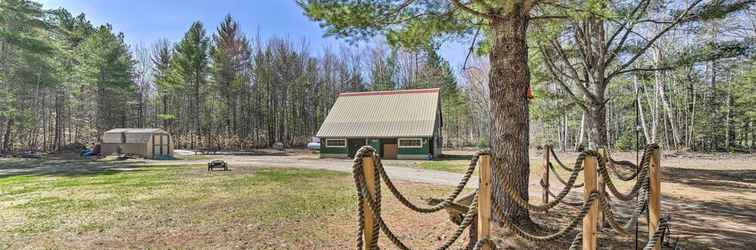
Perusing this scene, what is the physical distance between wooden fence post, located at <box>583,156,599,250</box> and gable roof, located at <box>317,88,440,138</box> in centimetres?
1773

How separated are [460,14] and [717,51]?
929 centimetres

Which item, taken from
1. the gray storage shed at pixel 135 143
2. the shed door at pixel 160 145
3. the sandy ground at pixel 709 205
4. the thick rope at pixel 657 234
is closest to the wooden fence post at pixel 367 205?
the thick rope at pixel 657 234

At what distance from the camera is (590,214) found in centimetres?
301

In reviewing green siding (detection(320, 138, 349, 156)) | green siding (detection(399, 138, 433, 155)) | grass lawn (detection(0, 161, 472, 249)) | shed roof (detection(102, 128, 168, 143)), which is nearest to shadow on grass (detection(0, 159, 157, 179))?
grass lawn (detection(0, 161, 472, 249))

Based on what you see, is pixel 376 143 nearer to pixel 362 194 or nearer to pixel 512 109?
pixel 512 109

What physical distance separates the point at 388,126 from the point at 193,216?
55.1 ft

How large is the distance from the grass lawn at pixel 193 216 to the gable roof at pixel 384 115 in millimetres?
12194

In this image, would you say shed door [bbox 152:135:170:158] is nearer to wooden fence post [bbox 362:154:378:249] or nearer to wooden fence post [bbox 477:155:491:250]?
wooden fence post [bbox 362:154:378:249]

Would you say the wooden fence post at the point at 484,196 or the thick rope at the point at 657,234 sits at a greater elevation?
the wooden fence post at the point at 484,196

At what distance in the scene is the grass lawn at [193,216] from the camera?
4652 mm

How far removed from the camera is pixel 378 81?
3744 cm

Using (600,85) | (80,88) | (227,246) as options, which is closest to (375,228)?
(227,246)

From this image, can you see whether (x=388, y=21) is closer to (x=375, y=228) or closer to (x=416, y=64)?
(x=375, y=228)

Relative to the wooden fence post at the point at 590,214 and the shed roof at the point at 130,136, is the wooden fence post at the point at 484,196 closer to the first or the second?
the wooden fence post at the point at 590,214
